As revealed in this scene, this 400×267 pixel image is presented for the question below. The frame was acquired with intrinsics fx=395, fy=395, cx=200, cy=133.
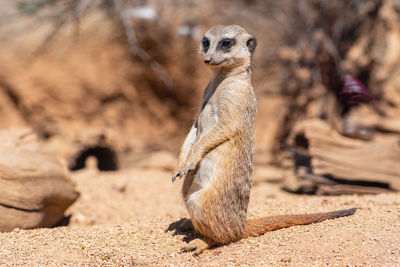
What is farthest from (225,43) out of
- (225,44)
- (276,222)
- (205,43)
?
(276,222)

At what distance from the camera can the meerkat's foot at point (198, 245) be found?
2.32 metres

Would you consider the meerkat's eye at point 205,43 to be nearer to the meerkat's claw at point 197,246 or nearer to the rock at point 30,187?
the meerkat's claw at point 197,246

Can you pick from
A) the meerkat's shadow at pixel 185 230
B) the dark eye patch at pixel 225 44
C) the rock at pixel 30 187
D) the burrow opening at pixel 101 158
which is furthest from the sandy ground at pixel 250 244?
the burrow opening at pixel 101 158

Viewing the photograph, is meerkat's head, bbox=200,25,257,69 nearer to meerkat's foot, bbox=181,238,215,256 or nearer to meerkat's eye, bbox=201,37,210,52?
meerkat's eye, bbox=201,37,210,52

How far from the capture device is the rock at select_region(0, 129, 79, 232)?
2.93 meters

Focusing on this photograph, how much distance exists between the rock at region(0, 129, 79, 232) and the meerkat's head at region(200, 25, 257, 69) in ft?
5.45

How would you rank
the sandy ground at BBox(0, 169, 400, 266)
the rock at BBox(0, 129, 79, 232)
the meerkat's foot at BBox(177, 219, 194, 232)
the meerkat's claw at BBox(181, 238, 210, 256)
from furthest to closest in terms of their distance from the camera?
1. the rock at BBox(0, 129, 79, 232)
2. the meerkat's foot at BBox(177, 219, 194, 232)
3. the meerkat's claw at BBox(181, 238, 210, 256)
4. the sandy ground at BBox(0, 169, 400, 266)

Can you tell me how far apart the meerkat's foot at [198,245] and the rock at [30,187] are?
1371 millimetres

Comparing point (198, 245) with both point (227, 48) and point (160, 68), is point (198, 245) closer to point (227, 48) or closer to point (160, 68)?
point (227, 48)

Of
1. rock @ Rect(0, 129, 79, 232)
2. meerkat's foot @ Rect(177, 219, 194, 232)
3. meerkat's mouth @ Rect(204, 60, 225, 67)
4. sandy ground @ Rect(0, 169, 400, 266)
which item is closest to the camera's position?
sandy ground @ Rect(0, 169, 400, 266)

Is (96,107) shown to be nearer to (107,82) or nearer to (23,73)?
(107,82)

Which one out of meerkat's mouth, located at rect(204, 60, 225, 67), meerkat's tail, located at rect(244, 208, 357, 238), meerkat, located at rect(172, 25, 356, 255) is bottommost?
meerkat's tail, located at rect(244, 208, 357, 238)

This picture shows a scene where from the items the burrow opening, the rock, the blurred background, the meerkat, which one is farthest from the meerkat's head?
the burrow opening

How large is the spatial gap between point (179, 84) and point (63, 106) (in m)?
1.99
